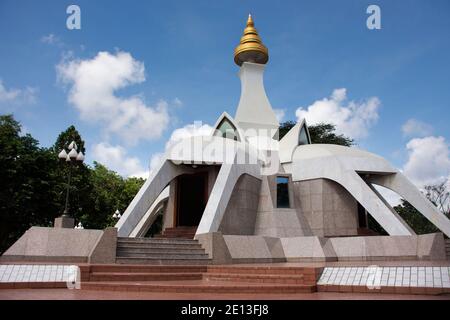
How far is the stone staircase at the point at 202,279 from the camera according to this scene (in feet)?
19.4

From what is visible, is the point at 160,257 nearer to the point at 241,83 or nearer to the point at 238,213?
the point at 238,213

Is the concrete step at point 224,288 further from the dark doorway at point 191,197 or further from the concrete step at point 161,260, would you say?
the dark doorway at point 191,197

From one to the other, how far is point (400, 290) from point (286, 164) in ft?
43.7

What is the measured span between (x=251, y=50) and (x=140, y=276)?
62.0 ft

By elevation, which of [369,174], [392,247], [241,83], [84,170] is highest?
[241,83]

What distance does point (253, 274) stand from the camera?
725cm

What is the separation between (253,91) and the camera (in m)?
23.3

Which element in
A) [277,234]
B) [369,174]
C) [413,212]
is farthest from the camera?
[413,212]

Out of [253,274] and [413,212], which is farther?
[413,212]

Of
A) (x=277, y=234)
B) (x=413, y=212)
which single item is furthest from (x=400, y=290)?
(x=413, y=212)

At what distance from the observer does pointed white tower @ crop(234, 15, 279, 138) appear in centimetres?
2228

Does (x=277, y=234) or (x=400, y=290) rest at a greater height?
(x=277, y=234)
